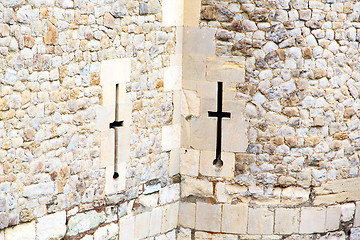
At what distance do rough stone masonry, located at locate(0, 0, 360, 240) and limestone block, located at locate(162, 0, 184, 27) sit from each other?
2cm

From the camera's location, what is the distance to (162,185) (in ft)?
23.9

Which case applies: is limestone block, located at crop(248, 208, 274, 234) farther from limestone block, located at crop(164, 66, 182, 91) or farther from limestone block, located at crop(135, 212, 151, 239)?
limestone block, located at crop(164, 66, 182, 91)

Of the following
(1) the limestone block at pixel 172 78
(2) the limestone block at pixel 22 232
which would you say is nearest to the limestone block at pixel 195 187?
(1) the limestone block at pixel 172 78

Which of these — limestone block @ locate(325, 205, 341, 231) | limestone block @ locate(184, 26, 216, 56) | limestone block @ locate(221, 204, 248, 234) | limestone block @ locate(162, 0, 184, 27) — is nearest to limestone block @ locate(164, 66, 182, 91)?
limestone block @ locate(184, 26, 216, 56)

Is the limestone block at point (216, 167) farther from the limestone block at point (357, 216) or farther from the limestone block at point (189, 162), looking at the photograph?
the limestone block at point (357, 216)

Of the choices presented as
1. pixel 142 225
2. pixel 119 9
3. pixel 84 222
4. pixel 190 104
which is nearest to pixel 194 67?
pixel 190 104

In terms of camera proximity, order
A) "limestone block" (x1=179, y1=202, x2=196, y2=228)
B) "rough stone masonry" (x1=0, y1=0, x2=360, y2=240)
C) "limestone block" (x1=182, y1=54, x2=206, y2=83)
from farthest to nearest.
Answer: "limestone block" (x1=179, y1=202, x2=196, y2=228) < "limestone block" (x1=182, y1=54, x2=206, y2=83) < "rough stone masonry" (x1=0, y1=0, x2=360, y2=240)

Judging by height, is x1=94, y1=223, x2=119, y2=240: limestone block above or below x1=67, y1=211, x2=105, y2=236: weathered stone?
below

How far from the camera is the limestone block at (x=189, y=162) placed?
7.41 metres

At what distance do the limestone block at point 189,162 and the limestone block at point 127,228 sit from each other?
0.85 m

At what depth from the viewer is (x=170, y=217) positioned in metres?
7.41

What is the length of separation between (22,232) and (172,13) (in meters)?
2.54

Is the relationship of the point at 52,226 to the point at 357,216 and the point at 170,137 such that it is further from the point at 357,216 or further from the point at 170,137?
the point at 357,216

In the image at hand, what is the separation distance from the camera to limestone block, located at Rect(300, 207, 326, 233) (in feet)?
24.3
